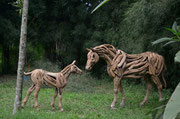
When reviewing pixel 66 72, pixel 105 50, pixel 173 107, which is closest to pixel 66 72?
pixel 66 72

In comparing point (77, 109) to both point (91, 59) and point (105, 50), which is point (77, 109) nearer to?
point (91, 59)

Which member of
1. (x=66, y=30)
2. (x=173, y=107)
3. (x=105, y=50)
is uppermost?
(x=173, y=107)

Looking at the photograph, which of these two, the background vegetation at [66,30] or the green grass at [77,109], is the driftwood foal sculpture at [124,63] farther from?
the background vegetation at [66,30]

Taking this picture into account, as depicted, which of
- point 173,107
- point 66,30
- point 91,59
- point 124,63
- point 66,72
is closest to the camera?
point 173,107

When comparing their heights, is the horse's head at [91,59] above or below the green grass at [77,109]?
above

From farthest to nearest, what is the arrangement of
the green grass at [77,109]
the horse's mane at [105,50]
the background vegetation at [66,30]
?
the background vegetation at [66,30], the horse's mane at [105,50], the green grass at [77,109]

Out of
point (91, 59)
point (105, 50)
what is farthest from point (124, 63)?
point (91, 59)

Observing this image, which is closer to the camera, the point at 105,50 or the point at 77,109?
the point at 77,109

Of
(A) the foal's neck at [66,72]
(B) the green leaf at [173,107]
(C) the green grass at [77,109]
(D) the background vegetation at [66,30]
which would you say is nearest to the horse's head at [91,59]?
(A) the foal's neck at [66,72]

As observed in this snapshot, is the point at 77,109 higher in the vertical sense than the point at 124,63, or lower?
lower

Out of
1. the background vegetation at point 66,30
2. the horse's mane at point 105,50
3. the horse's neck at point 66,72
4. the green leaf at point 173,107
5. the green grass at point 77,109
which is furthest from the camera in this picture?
the background vegetation at point 66,30

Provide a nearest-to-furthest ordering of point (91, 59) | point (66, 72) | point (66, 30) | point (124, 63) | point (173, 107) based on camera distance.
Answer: point (173, 107), point (66, 72), point (91, 59), point (124, 63), point (66, 30)

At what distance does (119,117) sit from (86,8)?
1096 cm

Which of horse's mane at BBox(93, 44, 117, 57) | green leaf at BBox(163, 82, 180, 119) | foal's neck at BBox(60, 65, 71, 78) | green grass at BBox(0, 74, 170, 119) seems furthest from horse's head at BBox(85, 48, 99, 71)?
green leaf at BBox(163, 82, 180, 119)
